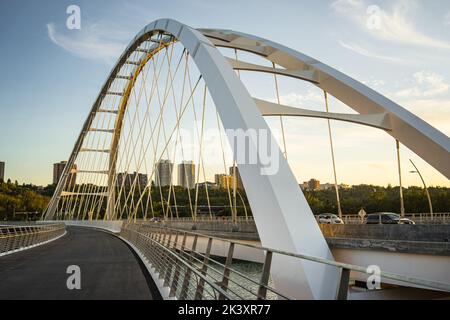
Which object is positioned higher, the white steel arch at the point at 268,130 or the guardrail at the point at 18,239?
the white steel arch at the point at 268,130

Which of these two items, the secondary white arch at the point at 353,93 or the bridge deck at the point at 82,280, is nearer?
the bridge deck at the point at 82,280

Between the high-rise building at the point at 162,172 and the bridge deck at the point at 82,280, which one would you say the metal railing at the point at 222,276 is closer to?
the bridge deck at the point at 82,280

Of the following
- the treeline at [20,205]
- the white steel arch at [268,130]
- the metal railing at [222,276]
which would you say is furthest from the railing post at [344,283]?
the treeline at [20,205]

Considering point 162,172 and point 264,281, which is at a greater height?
point 162,172

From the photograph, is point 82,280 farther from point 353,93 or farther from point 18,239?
point 18,239

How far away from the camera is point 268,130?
29.6ft

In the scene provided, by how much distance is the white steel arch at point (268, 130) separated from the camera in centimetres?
677

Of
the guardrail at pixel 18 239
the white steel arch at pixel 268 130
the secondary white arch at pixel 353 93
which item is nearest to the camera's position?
the white steel arch at pixel 268 130

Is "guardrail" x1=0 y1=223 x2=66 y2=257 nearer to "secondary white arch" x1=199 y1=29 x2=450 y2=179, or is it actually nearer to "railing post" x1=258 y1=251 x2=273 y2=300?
"secondary white arch" x1=199 y1=29 x2=450 y2=179

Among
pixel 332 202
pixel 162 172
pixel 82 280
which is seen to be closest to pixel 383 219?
pixel 82 280
